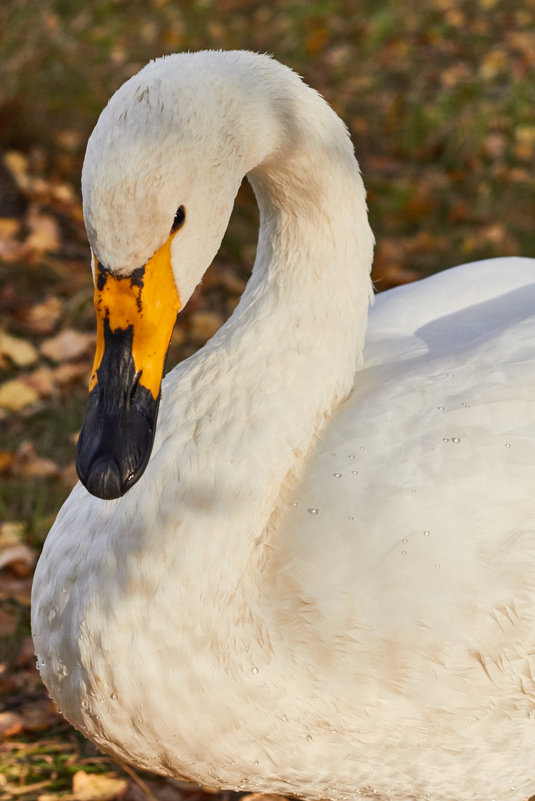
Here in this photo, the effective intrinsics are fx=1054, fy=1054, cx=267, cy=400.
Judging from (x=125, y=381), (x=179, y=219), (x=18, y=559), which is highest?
(x=179, y=219)

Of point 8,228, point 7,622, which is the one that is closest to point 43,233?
point 8,228

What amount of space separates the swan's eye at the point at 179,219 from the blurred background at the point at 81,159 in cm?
148

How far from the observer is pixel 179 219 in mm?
1755

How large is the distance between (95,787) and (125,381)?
50.7 inches

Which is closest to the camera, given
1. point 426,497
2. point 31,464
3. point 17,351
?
point 426,497

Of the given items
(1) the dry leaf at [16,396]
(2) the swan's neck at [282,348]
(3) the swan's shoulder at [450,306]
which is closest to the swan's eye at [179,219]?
(2) the swan's neck at [282,348]

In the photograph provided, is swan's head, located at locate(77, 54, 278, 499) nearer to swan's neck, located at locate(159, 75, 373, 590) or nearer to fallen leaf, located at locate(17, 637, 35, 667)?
swan's neck, located at locate(159, 75, 373, 590)

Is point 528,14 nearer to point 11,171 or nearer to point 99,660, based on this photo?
point 11,171

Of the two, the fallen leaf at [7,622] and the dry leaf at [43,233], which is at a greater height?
the dry leaf at [43,233]

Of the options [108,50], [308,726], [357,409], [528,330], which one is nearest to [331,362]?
[357,409]

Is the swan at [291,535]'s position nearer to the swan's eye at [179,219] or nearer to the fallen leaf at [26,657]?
the swan's eye at [179,219]

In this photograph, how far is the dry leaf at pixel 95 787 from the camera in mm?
2553

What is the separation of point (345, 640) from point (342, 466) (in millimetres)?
330

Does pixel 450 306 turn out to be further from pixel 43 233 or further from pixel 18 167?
pixel 18 167
